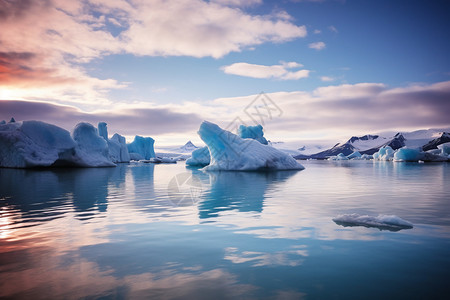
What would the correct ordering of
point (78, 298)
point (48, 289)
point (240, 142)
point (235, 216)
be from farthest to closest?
point (240, 142)
point (235, 216)
point (48, 289)
point (78, 298)

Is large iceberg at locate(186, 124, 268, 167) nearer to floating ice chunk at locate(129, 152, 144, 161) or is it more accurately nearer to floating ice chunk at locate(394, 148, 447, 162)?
floating ice chunk at locate(394, 148, 447, 162)

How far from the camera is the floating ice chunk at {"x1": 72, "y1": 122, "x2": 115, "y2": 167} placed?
32844 millimetres

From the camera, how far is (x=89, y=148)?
3481 cm

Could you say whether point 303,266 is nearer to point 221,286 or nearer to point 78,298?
point 221,286

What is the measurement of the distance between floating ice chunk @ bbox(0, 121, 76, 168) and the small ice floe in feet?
99.0

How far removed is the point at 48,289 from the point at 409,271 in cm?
394

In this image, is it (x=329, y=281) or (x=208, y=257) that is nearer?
(x=329, y=281)

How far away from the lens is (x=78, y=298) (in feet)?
8.75

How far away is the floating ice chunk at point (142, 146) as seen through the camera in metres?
74.7

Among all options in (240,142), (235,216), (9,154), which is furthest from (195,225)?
(9,154)

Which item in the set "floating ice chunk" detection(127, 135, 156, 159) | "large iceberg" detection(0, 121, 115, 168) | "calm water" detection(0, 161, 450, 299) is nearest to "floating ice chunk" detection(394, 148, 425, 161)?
"large iceberg" detection(0, 121, 115, 168)

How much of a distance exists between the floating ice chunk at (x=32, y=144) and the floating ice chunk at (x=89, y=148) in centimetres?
252

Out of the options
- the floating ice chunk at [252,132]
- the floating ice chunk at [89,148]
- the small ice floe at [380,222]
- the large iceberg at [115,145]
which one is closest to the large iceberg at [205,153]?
the floating ice chunk at [252,132]

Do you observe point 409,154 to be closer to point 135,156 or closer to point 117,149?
point 117,149
